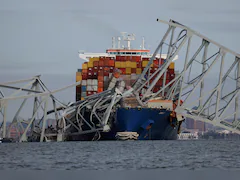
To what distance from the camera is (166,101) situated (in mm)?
80562

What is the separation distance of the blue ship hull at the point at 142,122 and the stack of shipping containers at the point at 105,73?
11.4 metres

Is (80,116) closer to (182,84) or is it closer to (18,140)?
(18,140)

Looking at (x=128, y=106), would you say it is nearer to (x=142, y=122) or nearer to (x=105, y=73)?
(x=142, y=122)

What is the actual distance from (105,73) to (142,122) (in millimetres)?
17080

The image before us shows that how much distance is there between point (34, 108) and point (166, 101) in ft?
53.6

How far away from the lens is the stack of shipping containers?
91.4 meters

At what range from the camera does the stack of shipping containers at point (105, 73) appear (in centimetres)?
9137

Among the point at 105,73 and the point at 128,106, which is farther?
the point at 105,73

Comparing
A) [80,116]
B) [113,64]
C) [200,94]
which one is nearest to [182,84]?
[200,94]

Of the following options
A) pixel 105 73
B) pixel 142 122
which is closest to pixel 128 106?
pixel 142 122

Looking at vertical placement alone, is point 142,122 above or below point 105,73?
below

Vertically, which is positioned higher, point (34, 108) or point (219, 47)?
point (219, 47)

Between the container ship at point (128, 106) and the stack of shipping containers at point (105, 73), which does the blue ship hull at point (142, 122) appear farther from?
the stack of shipping containers at point (105, 73)

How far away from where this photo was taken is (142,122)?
7775 cm
